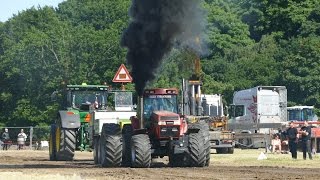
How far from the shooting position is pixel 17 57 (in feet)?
276

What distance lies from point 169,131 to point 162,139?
414mm

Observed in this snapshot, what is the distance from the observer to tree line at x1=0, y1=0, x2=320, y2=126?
79.6 m

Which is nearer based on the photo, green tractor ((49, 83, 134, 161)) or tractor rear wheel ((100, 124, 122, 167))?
tractor rear wheel ((100, 124, 122, 167))

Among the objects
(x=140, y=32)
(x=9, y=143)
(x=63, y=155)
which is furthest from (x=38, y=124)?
(x=140, y=32)


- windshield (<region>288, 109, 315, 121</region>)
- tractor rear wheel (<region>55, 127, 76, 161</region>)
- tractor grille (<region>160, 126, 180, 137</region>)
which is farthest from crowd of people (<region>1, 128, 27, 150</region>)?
tractor grille (<region>160, 126, 180, 137</region>)

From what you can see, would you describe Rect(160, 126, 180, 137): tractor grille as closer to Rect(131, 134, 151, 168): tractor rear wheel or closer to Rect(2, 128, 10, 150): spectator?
Rect(131, 134, 151, 168): tractor rear wheel

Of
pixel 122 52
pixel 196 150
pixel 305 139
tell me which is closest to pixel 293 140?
pixel 305 139

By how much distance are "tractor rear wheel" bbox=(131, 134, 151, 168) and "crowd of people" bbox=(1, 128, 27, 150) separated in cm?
3220

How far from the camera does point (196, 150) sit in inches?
1250

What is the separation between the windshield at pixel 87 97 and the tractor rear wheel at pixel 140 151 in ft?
34.1

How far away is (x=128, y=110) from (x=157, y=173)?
9812 millimetres

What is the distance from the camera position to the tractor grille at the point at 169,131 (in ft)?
105

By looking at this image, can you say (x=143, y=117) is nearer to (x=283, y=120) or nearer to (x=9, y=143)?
(x=9, y=143)

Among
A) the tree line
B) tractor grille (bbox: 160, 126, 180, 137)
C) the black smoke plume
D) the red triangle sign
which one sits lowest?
tractor grille (bbox: 160, 126, 180, 137)
